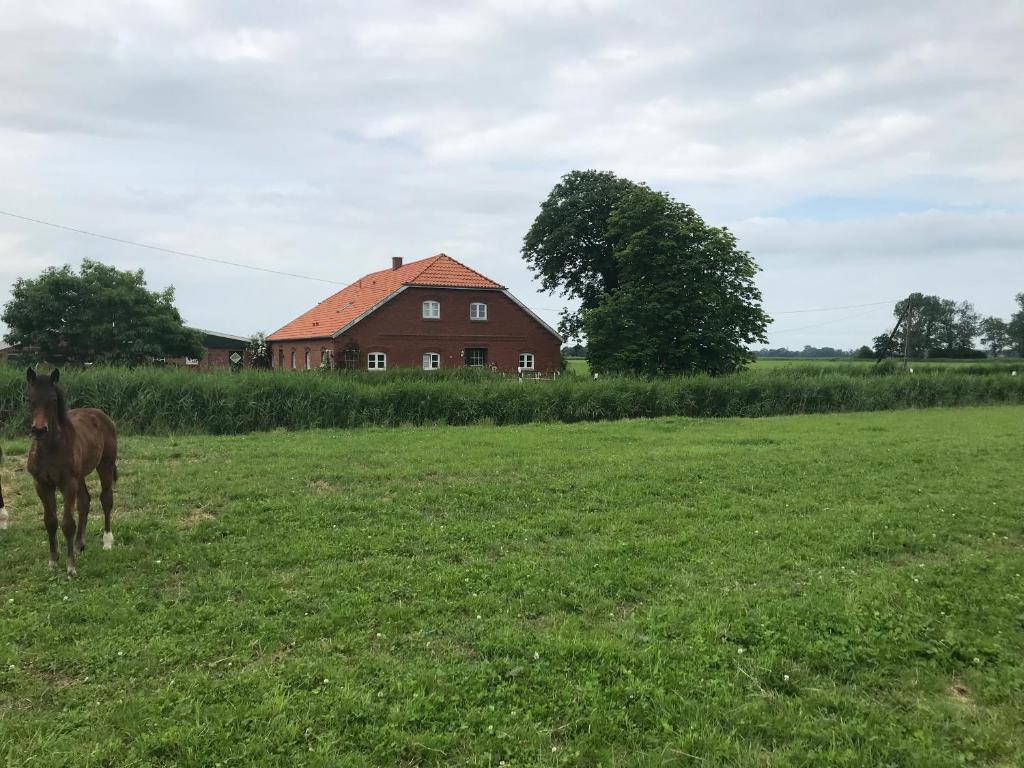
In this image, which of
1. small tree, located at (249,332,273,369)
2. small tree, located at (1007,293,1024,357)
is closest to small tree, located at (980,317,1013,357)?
small tree, located at (1007,293,1024,357)

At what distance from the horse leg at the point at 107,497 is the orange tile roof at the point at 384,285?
3228 cm

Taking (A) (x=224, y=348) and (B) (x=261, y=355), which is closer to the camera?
(B) (x=261, y=355)

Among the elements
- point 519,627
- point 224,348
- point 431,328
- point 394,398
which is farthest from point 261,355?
point 519,627

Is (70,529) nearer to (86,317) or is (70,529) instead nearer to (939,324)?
(86,317)

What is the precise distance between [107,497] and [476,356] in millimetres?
35659

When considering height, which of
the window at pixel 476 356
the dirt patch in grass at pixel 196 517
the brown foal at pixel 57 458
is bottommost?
the dirt patch in grass at pixel 196 517

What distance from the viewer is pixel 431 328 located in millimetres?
40406

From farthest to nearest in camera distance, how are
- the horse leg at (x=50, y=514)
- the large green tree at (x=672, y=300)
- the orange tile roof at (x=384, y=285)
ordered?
the orange tile roof at (x=384, y=285) → the large green tree at (x=672, y=300) → the horse leg at (x=50, y=514)

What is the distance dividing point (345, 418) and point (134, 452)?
6.32 meters

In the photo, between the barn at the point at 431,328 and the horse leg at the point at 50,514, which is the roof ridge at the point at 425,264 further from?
the horse leg at the point at 50,514

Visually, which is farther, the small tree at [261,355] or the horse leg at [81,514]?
the small tree at [261,355]

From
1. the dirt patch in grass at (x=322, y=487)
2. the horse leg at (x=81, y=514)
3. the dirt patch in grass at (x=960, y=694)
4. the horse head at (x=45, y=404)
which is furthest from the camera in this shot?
the dirt patch in grass at (x=322, y=487)

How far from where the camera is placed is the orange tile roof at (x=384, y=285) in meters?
40.2

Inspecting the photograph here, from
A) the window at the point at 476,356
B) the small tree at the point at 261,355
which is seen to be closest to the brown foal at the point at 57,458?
the window at the point at 476,356
